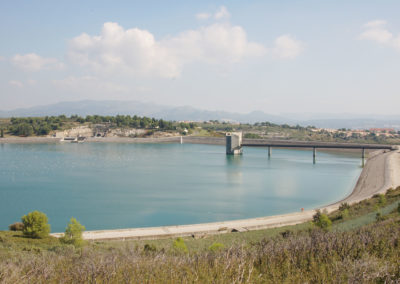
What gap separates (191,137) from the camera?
11356cm

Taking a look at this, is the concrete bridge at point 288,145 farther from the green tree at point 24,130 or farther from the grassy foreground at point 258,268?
the grassy foreground at point 258,268

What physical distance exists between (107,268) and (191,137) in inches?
4263

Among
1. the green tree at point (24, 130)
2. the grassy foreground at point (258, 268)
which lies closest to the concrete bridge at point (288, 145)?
the green tree at point (24, 130)

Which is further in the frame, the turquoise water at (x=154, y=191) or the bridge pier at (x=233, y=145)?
the bridge pier at (x=233, y=145)

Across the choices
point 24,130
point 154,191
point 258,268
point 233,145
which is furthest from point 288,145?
point 258,268

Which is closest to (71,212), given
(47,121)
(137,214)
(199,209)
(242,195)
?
(137,214)

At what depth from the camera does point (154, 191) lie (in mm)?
36594

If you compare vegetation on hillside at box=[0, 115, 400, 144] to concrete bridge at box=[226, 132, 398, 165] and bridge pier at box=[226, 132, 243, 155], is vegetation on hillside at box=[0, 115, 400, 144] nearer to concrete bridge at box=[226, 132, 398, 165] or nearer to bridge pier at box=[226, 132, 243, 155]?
concrete bridge at box=[226, 132, 398, 165]

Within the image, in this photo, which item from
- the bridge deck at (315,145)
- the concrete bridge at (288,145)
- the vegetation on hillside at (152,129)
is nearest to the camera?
the bridge deck at (315,145)

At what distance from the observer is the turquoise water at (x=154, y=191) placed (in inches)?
1054

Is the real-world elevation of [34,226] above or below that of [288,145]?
below

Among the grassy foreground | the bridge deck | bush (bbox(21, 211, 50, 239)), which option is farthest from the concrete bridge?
the grassy foreground

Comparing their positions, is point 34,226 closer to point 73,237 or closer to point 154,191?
point 73,237

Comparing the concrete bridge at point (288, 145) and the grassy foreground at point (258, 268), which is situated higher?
the grassy foreground at point (258, 268)
